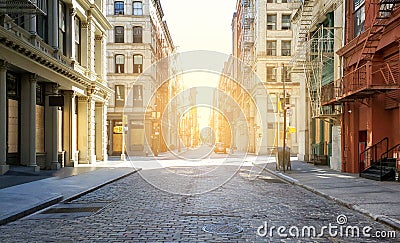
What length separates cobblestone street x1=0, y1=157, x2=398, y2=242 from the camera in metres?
9.04

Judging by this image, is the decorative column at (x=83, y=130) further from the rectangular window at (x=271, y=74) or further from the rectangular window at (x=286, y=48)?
the rectangular window at (x=286, y=48)

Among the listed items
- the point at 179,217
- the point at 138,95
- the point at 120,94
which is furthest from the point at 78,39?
the point at 179,217

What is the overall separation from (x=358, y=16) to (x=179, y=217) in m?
17.7

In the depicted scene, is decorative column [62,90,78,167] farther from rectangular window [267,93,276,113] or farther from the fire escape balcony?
rectangular window [267,93,276,113]

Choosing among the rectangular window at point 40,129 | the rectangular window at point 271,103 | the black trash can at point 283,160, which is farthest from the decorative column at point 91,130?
the rectangular window at point 271,103

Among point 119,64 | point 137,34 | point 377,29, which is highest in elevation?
point 137,34

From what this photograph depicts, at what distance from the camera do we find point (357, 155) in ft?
82.3

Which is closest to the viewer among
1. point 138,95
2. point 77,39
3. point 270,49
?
point 77,39

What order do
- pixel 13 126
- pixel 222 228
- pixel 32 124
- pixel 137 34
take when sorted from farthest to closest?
pixel 137 34
pixel 32 124
pixel 13 126
pixel 222 228

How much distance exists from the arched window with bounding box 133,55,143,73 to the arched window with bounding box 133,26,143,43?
6.08 ft

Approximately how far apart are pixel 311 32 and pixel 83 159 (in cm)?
1819

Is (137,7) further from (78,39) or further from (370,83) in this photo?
Answer: (370,83)

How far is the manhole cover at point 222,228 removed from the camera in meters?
9.43

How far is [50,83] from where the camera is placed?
2727 centimetres
